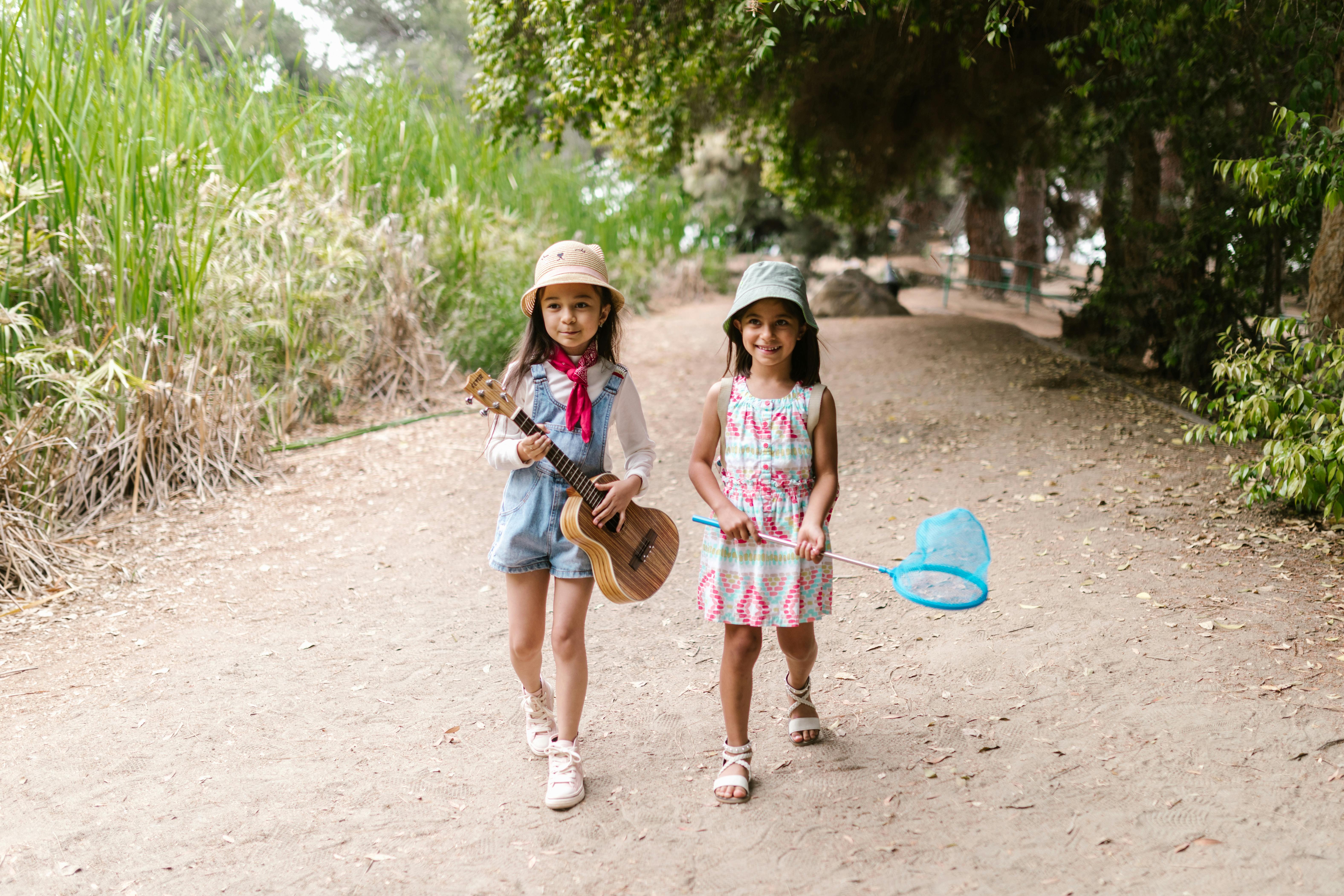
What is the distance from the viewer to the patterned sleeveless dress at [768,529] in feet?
8.29

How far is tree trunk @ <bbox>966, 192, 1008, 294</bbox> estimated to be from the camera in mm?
14812

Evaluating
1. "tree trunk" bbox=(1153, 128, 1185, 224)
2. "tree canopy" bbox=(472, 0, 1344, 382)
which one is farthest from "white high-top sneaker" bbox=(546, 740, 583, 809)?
"tree trunk" bbox=(1153, 128, 1185, 224)

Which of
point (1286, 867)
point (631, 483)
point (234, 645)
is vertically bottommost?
point (234, 645)

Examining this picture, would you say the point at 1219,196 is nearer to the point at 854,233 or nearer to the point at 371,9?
the point at 854,233

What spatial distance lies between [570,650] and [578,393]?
26.2 inches

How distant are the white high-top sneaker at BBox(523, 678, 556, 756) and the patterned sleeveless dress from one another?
65cm

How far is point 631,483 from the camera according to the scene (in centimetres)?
261

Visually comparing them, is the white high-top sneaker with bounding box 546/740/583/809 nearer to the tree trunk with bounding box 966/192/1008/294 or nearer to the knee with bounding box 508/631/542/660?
the knee with bounding box 508/631/542/660

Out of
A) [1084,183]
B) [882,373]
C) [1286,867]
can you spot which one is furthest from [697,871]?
[1084,183]

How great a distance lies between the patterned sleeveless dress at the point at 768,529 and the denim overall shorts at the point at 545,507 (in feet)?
1.15

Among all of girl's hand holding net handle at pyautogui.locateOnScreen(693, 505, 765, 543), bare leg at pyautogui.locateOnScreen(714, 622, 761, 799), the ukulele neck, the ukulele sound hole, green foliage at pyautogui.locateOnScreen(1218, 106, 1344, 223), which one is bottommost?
bare leg at pyautogui.locateOnScreen(714, 622, 761, 799)

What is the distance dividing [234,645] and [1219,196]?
6.80 meters

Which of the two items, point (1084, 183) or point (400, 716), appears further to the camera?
point (1084, 183)

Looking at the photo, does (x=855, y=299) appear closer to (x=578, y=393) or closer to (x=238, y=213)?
(x=238, y=213)
